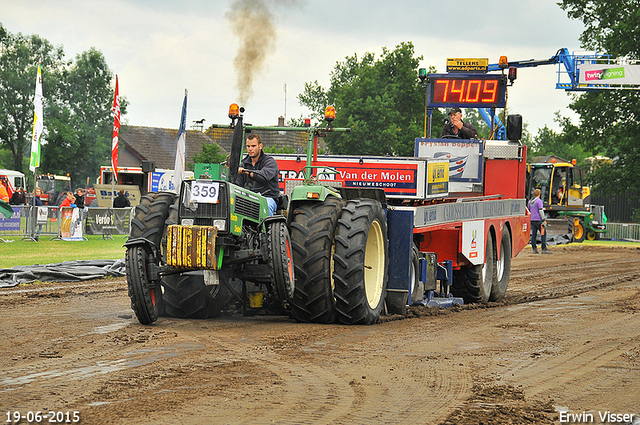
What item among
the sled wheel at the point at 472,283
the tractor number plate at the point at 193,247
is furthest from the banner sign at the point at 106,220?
the tractor number plate at the point at 193,247

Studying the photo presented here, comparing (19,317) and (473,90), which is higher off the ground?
(473,90)

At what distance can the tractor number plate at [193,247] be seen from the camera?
7625mm

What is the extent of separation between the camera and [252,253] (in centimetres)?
800

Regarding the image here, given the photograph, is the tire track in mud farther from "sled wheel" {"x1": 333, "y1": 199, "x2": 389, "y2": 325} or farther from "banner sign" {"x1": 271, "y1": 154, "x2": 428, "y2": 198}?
"banner sign" {"x1": 271, "y1": 154, "x2": 428, "y2": 198}

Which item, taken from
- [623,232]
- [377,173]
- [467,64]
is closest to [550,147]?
[623,232]

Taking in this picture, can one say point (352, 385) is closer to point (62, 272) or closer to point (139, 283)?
point (139, 283)

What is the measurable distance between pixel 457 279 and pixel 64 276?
6.67m

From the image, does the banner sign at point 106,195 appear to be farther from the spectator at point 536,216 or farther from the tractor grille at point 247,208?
the tractor grille at point 247,208

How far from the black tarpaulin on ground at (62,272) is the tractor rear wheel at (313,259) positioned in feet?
21.2

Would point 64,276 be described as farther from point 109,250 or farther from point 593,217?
point 593,217

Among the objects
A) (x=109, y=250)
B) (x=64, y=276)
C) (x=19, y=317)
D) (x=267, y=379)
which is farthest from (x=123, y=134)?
(x=267, y=379)

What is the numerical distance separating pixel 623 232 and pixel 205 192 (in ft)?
107

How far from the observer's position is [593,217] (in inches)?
1336

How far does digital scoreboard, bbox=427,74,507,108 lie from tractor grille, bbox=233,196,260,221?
6.52 meters
